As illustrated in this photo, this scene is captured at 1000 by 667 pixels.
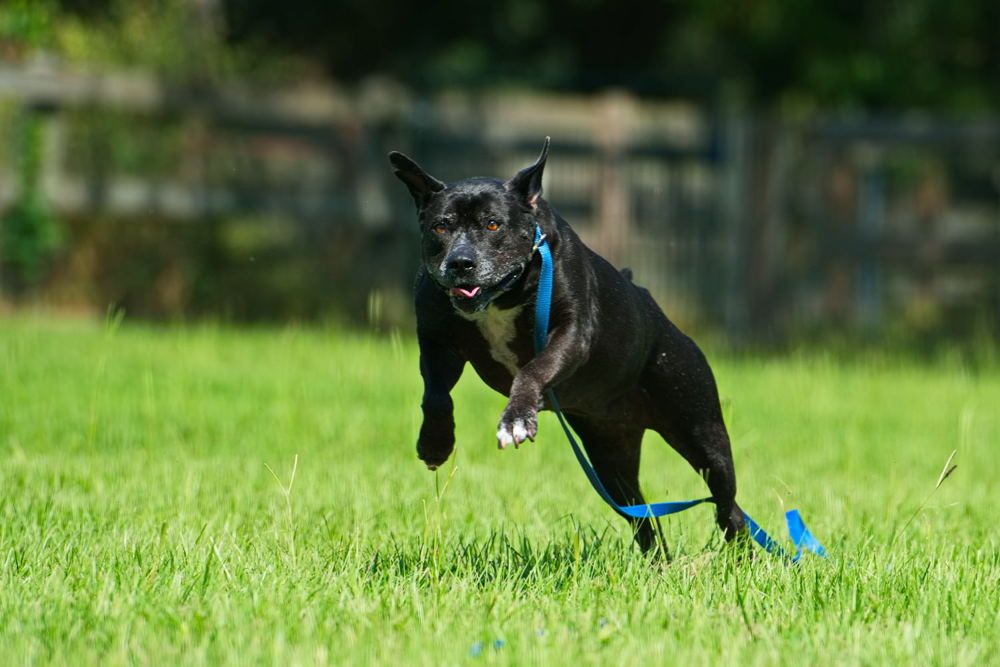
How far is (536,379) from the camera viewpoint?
451cm

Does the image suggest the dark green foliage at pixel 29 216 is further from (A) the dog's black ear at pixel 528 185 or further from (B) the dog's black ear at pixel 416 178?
(A) the dog's black ear at pixel 528 185

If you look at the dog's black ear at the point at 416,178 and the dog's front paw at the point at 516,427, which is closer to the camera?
the dog's front paw at the point at 516,427

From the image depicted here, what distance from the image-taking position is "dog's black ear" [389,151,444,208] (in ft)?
15.7

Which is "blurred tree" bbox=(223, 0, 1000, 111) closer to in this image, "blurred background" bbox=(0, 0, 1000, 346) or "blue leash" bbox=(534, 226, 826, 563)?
"blurred background" bbox=(0, 0, 1000, 346)

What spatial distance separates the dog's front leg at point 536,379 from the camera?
4.29 m

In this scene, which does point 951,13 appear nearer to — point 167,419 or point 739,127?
point 739,127

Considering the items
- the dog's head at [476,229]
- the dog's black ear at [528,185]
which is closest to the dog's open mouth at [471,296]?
the dog's head at [476,229]

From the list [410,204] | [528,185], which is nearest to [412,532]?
[528,185]

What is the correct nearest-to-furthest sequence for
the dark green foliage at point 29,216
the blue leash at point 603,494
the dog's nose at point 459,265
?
1. the dog's nose at point 459,265
2. the blue leash at point 603,494
3. the dark green foliage at point 29,216

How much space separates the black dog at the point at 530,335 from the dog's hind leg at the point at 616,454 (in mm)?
23

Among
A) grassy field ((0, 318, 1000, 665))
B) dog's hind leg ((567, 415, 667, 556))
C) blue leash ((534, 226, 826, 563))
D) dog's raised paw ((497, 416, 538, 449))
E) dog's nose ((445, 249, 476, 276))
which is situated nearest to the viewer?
grassy field ((0, 318, 1000, 665))

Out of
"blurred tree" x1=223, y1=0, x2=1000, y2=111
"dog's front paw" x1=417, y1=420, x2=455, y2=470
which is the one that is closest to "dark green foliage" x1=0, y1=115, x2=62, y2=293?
"blurred tree" x1=223, y1=0, x2=1000, y2=111

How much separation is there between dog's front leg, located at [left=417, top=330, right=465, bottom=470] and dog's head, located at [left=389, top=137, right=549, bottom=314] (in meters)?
0.28

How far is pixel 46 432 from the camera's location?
740 cm
